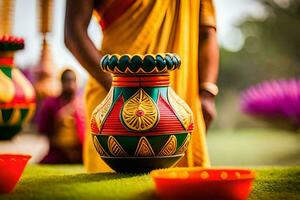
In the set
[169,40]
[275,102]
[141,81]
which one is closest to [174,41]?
[169,40]

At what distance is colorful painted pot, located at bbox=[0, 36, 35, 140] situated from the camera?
2.73 metres

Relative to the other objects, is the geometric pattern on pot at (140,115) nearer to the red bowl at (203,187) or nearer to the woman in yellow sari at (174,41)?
the red bowl at (203,187)

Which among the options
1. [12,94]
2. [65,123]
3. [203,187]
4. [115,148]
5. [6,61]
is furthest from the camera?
[65,123]

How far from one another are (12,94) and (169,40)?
2.77 ft

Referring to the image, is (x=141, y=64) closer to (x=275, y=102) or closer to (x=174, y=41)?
(x=174, y=41)

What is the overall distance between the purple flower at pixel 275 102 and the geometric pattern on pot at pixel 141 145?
256 centimetres

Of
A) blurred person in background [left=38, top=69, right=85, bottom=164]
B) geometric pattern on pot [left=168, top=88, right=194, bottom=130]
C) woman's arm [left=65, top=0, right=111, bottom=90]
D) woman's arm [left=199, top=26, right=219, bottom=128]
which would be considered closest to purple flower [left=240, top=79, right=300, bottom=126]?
blurred person in background [left=38, top=69, right=85, bottom=164]

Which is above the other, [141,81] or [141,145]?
[141,81]

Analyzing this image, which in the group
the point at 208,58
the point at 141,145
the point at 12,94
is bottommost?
the point at 141,145

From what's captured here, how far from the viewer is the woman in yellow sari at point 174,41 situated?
2.22 m

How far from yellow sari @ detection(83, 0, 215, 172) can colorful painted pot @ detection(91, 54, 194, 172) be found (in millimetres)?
405

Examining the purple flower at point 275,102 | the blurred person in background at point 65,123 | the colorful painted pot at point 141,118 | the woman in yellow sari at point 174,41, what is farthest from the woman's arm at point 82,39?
the blurred person in background at point 65,123

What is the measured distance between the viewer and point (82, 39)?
7.04 feet

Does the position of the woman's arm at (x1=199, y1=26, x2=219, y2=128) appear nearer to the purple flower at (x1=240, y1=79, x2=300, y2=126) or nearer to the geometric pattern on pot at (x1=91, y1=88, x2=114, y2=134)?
the geometric pattern on pot at (x1=91, y1=88, x2=114, y2=134)
